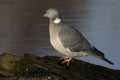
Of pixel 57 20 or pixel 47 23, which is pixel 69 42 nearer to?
pixel 57 20

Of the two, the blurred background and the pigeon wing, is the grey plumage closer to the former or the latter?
the pigeon wing

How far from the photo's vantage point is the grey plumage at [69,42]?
5.88 meters

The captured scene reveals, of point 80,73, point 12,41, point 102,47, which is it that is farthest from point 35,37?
point 80,73

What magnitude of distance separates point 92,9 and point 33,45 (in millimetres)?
3364

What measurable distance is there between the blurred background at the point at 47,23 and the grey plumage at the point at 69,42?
5.40 ft

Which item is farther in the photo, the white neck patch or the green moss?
the white neck patch

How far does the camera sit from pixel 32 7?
12672mm

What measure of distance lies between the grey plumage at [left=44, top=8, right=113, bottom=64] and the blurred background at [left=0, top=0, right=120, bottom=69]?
5.40 feet

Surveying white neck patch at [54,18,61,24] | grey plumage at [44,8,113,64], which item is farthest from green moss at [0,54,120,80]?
white neck patch at [54,18,61,24]

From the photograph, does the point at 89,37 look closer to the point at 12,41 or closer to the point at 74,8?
the point at 12,41

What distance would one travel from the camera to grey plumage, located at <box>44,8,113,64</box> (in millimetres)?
5879

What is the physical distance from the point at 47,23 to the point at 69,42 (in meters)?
4.68

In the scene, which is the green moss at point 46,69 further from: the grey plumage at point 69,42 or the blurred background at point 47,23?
the blurred background at point 47,23

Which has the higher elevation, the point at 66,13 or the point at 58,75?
the point at 66,13
